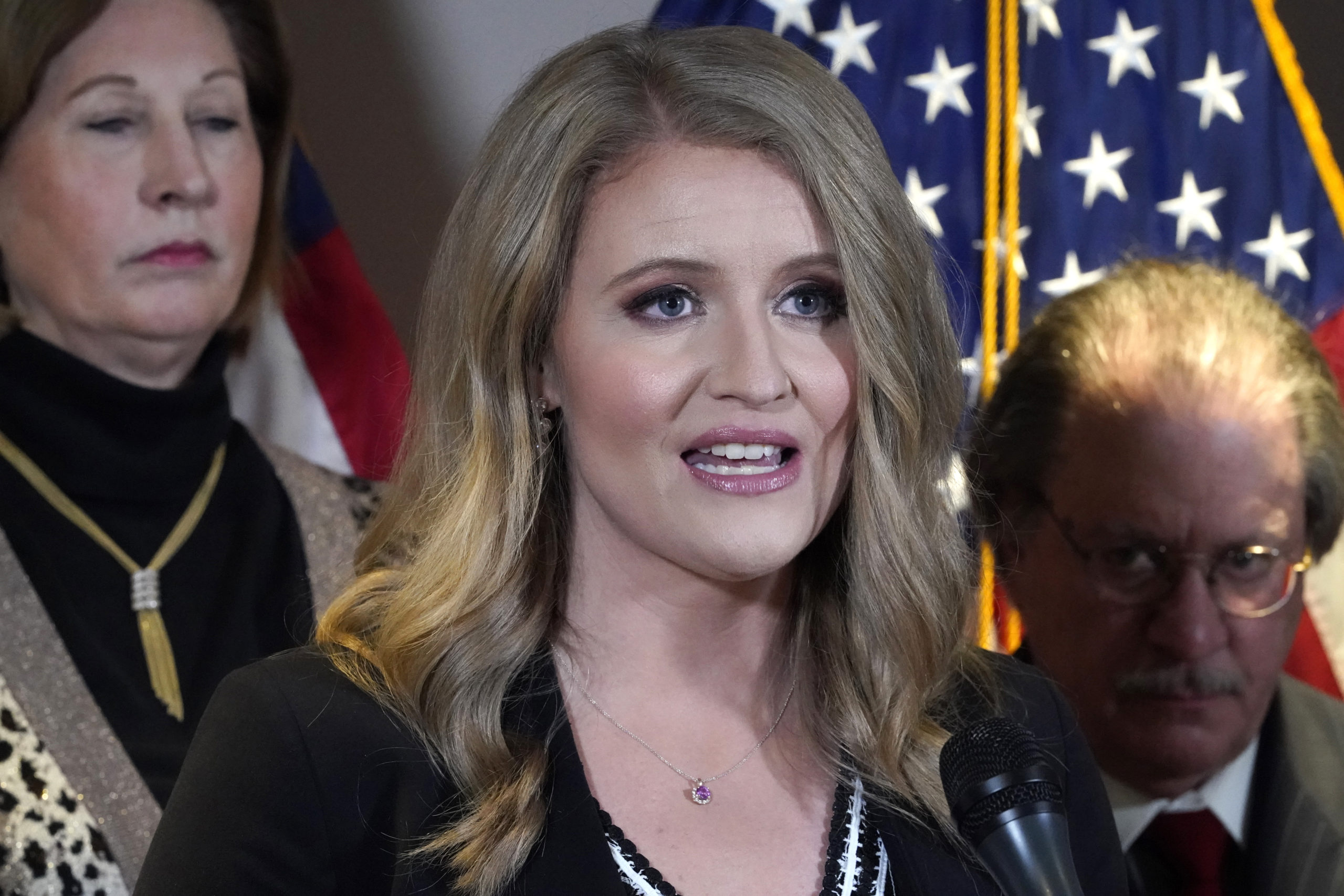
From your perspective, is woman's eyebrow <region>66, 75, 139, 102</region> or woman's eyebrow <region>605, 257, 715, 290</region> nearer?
woman's eyebrow <region>605, 257, 715, 290</region>

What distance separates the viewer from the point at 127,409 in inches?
87.5

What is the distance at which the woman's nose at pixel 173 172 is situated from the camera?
87.6 inches

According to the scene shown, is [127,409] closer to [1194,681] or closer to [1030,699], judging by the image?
[1030,699]

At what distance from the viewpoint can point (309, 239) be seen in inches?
101

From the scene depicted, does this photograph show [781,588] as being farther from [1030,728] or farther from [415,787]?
[415,787]

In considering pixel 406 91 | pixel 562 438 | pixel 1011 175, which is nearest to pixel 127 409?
pixel 406 91

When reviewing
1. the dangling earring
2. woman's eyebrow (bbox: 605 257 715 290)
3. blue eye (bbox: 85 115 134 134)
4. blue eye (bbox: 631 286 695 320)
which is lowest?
the dangling earring

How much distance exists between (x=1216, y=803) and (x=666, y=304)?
90cm

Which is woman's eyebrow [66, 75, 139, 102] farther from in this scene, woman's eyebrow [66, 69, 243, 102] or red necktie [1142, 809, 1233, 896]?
red necktie [1142, 809, 1233, 896]

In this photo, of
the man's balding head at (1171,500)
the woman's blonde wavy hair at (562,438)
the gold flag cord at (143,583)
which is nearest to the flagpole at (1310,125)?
the man's balding head at (1171,500)

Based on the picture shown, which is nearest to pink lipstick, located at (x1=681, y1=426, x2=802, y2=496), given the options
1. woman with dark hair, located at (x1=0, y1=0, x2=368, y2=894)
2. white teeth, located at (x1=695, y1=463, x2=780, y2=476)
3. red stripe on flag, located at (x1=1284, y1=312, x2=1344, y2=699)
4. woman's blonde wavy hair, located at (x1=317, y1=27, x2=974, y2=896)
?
white teeth, located at (x1=695, y1=463, x2=780, y2=476)

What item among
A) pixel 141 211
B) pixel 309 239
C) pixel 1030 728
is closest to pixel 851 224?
pixel 1030 728

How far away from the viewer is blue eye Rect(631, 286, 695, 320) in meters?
1.45

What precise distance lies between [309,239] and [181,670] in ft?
2.41
